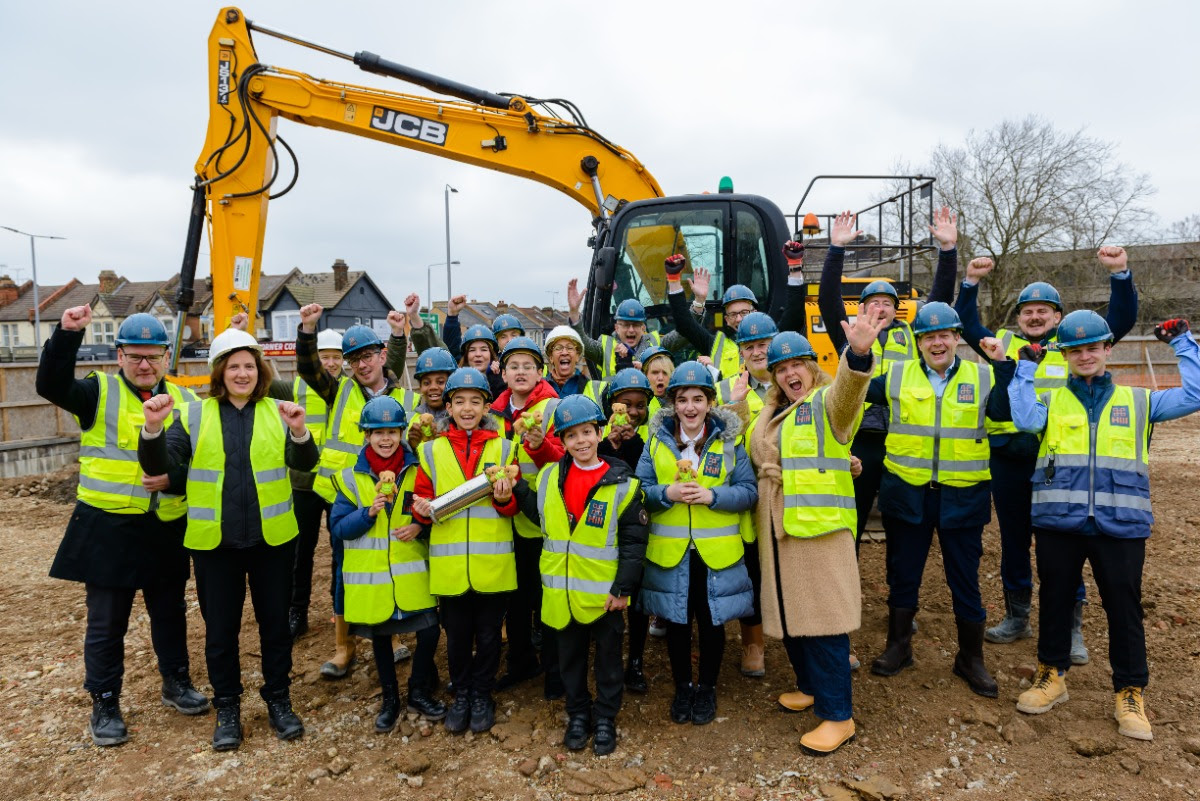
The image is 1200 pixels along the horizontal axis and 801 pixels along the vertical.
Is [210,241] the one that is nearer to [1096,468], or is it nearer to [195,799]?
[195,799]

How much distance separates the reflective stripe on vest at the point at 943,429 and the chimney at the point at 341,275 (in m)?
45.6

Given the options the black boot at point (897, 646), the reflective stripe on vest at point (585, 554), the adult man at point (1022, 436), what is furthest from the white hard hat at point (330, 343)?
the adult man at point (1022, 436)

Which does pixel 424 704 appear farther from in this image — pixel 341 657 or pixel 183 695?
pixel 183 695

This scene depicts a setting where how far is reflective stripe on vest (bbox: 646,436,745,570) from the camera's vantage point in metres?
3.76

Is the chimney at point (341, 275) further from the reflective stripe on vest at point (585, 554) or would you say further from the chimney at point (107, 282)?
the reflective stripe on vest at point (585, 554)

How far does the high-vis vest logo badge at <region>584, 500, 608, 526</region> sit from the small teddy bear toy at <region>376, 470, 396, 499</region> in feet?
3.47

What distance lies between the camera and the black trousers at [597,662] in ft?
12.4

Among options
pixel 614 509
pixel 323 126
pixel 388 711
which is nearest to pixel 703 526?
pixel 614 509

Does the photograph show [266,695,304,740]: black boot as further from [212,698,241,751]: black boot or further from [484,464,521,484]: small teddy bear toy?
[484,464,521,484]: small teddy bear toy

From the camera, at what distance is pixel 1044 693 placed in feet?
13.0

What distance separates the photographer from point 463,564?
388 centimetres

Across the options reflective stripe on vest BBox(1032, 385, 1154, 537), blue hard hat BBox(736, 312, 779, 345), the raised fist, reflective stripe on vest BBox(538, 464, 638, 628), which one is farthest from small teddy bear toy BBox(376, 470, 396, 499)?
reflective stripe on vest BBox(1032, 385, 1154, 537)

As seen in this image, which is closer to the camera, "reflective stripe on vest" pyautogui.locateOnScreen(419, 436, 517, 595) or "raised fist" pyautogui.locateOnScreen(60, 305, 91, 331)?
"raised fist" pyautogui.locateOnScreen(60, 305, 91, 331)

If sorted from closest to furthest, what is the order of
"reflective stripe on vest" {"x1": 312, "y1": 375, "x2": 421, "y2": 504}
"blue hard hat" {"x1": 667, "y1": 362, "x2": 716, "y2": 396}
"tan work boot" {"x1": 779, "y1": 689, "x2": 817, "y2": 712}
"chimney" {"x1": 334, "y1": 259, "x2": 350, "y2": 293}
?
"blue hard hat" {"x1": 667, "y1": 362, "x2": 716, "y2": 396}
"tan work boot" {"x1": 779, "y1": 689, "x2": 817, "y2": 712}
"reflective stripe on vest" {"x1": 312, "y1": 375, "x2": 421, "y2": 504}
"chimney" {"x1": 334, "y1": 259, "x2": 350, "y2": 293}
